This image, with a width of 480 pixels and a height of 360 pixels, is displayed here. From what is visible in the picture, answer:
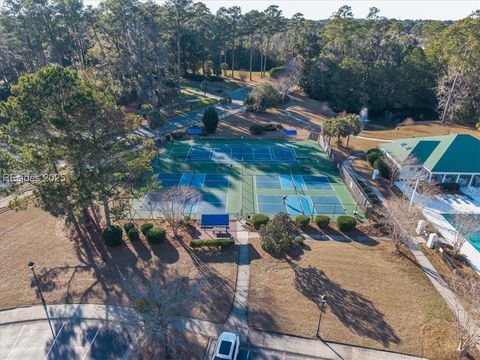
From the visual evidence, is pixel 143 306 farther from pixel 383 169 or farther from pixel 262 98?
pixel 262 98

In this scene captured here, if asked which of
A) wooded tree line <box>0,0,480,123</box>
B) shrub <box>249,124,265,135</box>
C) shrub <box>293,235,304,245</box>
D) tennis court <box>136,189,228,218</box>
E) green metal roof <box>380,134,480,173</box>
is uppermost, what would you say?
wooded tree line <box>0,0,480,123</box>

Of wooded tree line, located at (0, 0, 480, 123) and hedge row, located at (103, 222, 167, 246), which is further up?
wooded tree line, located at (0, 0, 480, 123)

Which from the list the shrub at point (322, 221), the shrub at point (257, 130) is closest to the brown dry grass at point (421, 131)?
the shrub at point (257, 130)

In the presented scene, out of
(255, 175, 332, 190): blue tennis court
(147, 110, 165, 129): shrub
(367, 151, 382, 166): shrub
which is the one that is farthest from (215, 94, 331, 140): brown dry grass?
(255, 175, 332, 190): blue tennis court

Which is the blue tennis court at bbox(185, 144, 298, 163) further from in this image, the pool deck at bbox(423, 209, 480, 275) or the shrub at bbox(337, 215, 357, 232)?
the pool deck at bbox(423, 209, 480, 275)

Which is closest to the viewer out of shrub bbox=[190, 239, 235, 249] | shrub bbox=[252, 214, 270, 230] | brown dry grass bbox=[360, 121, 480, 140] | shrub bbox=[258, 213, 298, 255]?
shrub bbox=[258, 213, 298, 255]

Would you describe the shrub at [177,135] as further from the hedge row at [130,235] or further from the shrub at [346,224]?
the shrub at [346,224]

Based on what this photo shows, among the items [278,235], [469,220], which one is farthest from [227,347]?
[469,220]

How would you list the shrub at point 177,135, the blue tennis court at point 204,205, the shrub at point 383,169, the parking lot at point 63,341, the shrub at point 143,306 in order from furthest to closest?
1. the shrub at point 177,135
2. the shrub at point 383,169
3. the blue tennis court at point 204,205
4. the parking lot at point 63,341
5. the shrub at point 143,306
